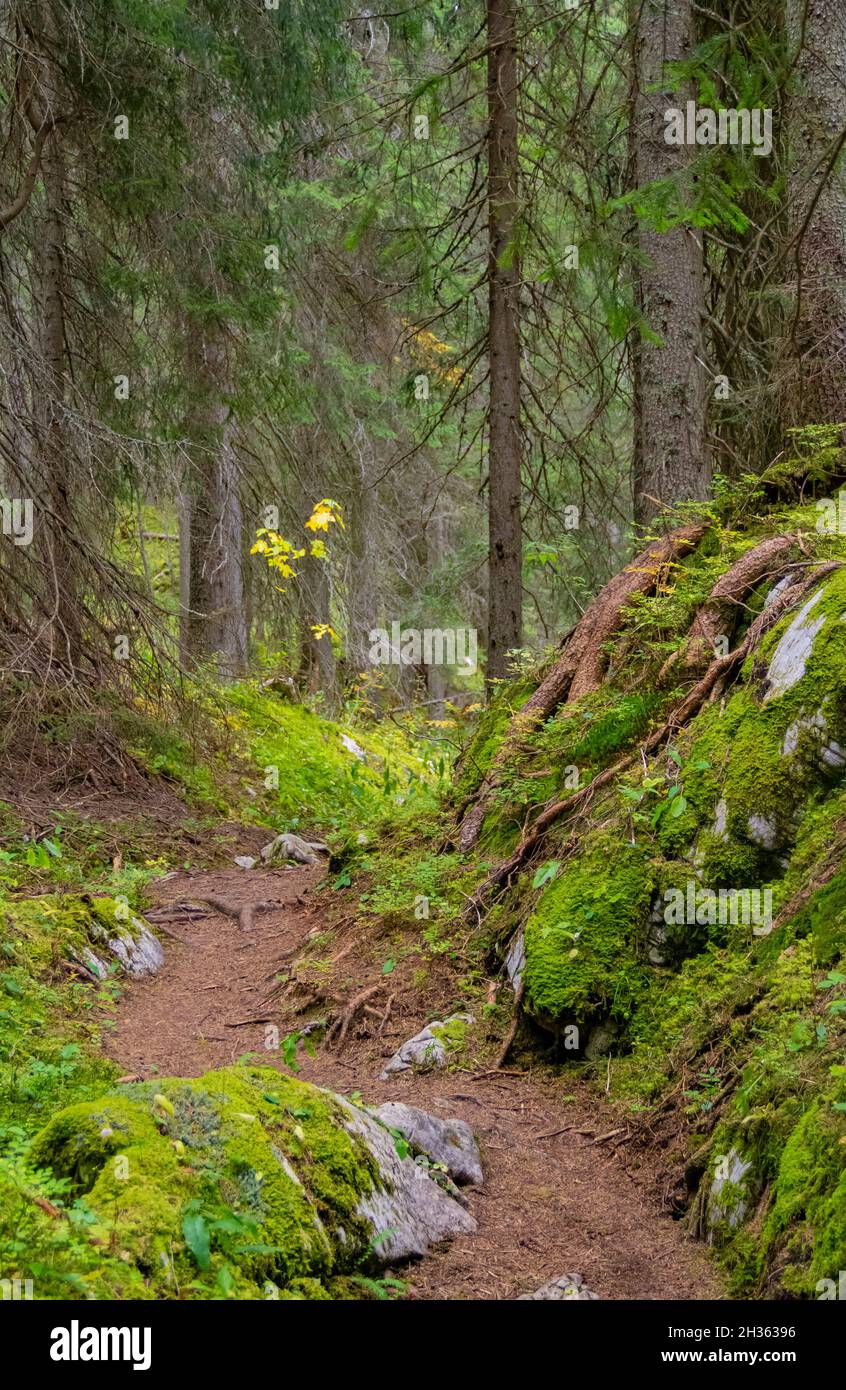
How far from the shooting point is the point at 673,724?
18.3ft

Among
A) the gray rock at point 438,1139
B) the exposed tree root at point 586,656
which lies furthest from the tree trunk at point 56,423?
the gray rock at point 438,1139

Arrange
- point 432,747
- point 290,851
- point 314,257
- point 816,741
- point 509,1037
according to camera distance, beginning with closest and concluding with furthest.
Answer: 1. point 816,741
2. point 509,1037
3. point 290,851
4. point 314,257
5. point 432,747

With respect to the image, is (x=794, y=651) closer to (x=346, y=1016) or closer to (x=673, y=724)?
(x=673, y=724)

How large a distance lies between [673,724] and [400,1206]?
3.03 metres

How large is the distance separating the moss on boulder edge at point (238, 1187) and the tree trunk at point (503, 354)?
654 cm

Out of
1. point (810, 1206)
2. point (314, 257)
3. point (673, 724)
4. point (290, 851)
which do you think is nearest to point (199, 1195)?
point (810, 1206)

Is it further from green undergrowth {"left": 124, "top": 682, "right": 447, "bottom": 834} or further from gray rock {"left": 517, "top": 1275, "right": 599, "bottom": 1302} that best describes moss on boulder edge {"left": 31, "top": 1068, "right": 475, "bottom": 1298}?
green undergrowth {"left": 124, "top": 682, "right": 447, "bottom": 834}

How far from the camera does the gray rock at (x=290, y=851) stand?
9391mm

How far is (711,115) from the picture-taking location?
25.7ft

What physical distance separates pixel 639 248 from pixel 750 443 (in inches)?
71.2

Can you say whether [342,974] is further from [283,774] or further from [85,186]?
[85,186]

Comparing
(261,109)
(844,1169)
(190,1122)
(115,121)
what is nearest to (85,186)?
(115,121)

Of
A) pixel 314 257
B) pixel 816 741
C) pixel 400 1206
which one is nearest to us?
pixel 400 1206

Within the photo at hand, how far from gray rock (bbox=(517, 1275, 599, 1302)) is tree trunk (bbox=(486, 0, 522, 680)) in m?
6.74
